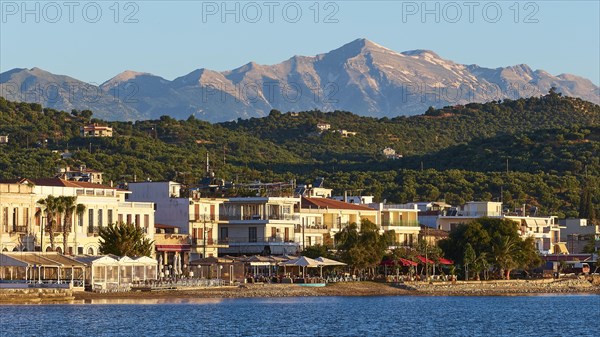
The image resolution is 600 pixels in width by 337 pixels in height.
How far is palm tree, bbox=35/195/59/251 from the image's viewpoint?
82188 mm

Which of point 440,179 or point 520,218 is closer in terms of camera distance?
point 520,218

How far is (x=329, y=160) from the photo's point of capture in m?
182

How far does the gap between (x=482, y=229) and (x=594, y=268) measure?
85.0ft

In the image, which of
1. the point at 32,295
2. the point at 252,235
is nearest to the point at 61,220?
the point at 32,295

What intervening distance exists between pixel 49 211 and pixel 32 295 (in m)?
9.42

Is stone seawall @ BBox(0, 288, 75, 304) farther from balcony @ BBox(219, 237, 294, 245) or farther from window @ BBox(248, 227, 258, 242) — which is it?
window @ BBox(248, 227, 258, 242)

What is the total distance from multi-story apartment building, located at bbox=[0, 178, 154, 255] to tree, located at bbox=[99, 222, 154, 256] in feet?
7.51

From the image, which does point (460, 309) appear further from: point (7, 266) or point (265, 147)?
point (265, 147)

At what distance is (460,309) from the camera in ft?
278

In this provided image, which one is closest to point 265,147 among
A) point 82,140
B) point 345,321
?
point 82,140

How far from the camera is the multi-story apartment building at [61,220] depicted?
8250cm

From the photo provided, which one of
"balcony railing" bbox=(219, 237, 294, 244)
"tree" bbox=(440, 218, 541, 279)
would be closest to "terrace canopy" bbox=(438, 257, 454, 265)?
Answer: "tree" bbox=(440, 218, 541, 279)

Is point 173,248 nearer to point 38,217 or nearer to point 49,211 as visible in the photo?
point 38,217

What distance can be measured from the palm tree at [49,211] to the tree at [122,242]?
11.4ft
